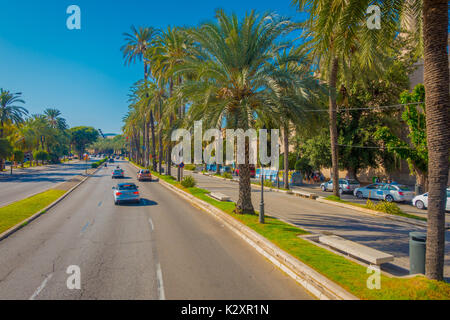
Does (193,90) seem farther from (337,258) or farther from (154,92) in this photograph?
(154,92)

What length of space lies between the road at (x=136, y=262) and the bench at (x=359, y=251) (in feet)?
9.13

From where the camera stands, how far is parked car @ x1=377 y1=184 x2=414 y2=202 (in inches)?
870

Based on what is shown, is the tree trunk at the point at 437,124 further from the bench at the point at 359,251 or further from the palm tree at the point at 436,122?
the bench at the point at 359,251

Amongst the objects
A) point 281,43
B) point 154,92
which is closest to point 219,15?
point 281,43

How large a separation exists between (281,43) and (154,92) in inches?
1084

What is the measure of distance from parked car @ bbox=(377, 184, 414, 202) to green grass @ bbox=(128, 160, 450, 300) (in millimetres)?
14986

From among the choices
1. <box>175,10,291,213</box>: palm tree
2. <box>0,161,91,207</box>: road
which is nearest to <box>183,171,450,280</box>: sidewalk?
<box>175,10,291,213</box>: palm tree

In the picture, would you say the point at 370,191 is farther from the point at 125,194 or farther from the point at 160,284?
the point at 160,284

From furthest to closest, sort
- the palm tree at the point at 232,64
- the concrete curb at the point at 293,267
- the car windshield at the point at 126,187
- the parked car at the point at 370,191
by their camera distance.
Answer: the parked car at the point at 370,191 < the car windshield at the point at 126,187 < the palm tree at the point at 232,64 < the concrete curb at the point at 293,267

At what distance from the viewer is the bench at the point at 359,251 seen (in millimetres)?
8347

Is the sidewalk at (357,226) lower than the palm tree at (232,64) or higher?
lower

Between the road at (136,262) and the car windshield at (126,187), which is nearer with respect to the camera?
the road at (136,262)

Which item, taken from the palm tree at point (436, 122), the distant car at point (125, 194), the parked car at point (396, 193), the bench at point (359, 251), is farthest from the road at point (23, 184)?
the parked car at point (396, 193)
